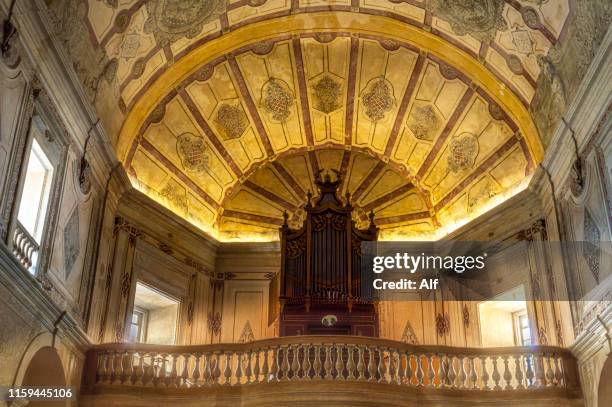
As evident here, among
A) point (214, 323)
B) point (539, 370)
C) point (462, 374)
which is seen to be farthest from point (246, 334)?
point (539, 370)

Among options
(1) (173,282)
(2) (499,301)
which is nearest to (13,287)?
(1) (173,282)

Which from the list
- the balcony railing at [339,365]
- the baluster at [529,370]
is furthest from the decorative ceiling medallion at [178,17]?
the baluster at [529,370]

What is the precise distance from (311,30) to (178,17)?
2.45m

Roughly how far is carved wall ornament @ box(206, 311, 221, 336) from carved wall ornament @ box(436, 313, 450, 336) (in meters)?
4.18

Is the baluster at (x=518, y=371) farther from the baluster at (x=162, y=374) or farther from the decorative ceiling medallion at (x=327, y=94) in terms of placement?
the decorative ceiling medallion at (x=327, y=94)

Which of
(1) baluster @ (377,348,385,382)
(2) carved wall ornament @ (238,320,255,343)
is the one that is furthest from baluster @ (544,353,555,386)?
(2) carved wall ornament @ (238,320,255,343)

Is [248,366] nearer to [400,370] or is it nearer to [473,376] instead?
[400,370]

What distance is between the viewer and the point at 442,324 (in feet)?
45.1

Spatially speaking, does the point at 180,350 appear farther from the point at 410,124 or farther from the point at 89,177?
the point at 410,124

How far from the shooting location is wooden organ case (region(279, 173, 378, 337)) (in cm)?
1270

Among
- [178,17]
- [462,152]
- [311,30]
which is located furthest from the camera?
[462,152]

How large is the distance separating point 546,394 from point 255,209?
7.00m

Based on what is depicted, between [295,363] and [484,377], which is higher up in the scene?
[295,363]

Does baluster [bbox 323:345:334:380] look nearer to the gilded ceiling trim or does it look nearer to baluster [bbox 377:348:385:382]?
baluster [bbox 377:348:385:382]
